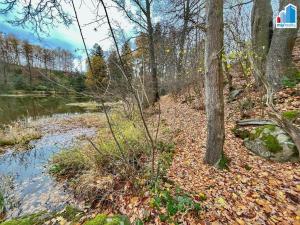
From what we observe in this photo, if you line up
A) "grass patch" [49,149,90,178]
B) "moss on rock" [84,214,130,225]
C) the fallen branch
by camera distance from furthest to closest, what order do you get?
"grass patch" [49,149,90,178] → the fallen branch → "moss on rock" [84,214,130,225]

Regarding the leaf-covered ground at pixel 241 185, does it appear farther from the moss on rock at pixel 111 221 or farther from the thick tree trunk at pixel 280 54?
the thick tree trunk at pixel 280 54

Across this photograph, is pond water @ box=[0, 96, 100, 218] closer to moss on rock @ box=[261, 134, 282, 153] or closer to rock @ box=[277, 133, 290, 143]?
moss on rock @ box=[261, 134, 282, 153]

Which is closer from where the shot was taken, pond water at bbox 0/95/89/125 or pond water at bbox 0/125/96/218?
pond water at bbox 0/125/96/218

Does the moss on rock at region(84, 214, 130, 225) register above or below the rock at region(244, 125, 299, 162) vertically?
below

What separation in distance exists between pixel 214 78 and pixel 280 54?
168 inches

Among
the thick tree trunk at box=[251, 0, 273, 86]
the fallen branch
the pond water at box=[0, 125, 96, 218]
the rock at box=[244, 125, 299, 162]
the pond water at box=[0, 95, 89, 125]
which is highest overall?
the thick tree trunk at box=[251, 0, 273, 86]

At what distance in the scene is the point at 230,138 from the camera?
475cm

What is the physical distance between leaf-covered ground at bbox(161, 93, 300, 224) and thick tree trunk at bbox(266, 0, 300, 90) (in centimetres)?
309

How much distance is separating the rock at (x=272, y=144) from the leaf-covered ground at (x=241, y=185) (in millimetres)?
130

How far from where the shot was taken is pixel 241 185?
125 inches

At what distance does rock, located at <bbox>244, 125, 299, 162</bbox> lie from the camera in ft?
12.2

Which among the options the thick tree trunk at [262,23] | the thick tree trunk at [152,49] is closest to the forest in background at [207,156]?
the thick tree trunk at [262,23]

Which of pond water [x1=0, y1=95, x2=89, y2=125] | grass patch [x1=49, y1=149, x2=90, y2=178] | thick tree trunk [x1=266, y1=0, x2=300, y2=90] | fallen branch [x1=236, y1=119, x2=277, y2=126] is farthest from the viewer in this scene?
pond water [x1=0, y1=95, x2=89, y2=125]

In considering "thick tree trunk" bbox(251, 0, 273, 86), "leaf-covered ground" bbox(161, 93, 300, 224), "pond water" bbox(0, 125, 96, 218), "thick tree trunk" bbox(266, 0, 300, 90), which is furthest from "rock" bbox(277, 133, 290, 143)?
"thick tree trunk" bbox(251, 0, 273, 86)
